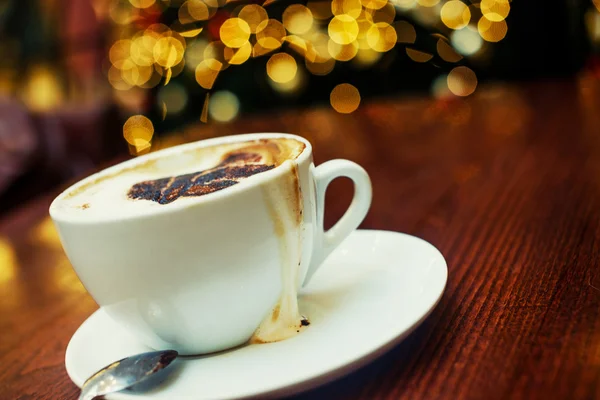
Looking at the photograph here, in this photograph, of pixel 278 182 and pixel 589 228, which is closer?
pixel 278 182

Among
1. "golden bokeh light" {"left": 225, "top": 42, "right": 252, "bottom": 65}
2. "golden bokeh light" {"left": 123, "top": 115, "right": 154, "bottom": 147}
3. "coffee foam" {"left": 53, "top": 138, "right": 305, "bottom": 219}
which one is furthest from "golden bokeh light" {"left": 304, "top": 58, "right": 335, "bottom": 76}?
"coffee foam" {"left": 53, "top": 138, "right": 305, "bottom": 219}

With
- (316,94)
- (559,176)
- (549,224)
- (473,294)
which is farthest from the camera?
(316,94)

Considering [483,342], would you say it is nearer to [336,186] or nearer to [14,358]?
[14,358]

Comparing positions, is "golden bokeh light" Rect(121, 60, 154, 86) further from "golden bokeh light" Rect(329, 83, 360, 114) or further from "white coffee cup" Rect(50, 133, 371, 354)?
"white coffee cup" Rect(50, 133, 371, 354)

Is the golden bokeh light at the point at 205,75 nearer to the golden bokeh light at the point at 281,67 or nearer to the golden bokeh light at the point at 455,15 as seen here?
the golden bokeh light at the point at 281,67

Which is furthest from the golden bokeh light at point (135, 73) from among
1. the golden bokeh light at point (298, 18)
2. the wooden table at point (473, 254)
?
the wooden table at point (473, 254)

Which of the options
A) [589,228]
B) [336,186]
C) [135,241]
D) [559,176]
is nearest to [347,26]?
[336,186]

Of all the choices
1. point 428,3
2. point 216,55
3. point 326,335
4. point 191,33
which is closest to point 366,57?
point 428,3
